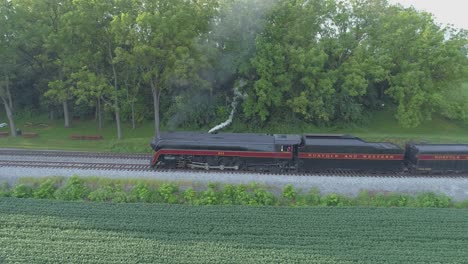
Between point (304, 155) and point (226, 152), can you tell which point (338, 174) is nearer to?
point (304, 155)

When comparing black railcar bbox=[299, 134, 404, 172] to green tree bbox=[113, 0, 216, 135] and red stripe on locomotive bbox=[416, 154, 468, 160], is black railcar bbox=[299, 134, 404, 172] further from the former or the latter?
green tree bbox=[113, 0, 216, 135]

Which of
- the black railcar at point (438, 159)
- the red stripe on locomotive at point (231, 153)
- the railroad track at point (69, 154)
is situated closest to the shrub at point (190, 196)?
the red stripe on locomotive at point (231, 153)

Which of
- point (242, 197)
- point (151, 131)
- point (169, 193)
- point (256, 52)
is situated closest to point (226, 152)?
point (242, 197)

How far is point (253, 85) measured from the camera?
28.0 meters

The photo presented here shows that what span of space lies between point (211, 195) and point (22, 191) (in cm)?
978

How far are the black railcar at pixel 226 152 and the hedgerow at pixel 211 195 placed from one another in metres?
2.09

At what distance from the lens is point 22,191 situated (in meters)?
17.8

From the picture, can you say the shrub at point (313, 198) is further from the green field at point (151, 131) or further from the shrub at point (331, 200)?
the green field at point (151, 131)

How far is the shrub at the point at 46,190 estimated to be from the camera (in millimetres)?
17672

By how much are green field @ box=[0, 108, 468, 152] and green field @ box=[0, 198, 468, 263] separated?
963 cm

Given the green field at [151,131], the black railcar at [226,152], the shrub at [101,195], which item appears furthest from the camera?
the green field at [151,131]

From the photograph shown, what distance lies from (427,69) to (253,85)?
1324 cm

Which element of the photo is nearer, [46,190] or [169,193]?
[169,193]

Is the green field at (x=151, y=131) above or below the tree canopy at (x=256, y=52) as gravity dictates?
below
